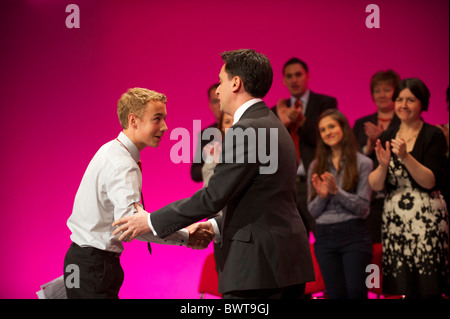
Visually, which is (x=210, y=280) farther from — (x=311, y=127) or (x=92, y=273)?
(x=92, y=273)

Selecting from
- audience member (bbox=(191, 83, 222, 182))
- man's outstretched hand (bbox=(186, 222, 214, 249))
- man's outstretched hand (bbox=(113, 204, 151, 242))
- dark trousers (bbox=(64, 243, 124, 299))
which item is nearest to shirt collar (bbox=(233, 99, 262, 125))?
man's outstretched hand (bbox=(113, 204, 151, 242))

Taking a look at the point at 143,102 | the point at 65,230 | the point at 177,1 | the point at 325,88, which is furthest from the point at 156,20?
the point at 143,102

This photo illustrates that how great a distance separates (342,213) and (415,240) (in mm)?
568

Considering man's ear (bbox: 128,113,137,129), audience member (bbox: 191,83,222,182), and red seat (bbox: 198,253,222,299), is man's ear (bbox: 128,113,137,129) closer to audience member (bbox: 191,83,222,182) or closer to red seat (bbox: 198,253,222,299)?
audience member (bbox: 191,83,222,182)

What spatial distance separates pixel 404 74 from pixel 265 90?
3956 millimetres

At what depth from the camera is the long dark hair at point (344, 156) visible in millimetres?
4547

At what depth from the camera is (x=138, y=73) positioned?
590 cm

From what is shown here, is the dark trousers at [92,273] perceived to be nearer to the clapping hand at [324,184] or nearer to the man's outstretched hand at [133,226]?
the man's outstretched hand at [133,226]

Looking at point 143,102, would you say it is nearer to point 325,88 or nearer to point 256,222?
point 256,222

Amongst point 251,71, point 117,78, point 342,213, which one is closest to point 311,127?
point 342,213

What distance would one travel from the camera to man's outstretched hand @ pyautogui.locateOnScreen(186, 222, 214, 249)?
10.1 feet

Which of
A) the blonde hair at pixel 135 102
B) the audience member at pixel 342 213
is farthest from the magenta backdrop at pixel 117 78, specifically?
the blonde hair at pixel 135 102

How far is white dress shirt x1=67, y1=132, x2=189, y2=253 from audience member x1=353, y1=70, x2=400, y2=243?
2722 mm
